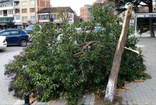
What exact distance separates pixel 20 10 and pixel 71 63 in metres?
74.6

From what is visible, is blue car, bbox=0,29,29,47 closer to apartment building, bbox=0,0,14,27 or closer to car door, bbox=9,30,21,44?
car door, bbox=9,30,21,44

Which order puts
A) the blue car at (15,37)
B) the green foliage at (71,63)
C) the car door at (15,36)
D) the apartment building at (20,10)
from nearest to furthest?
the green foliage at (71,63) < the blue car at (15,37) < the car door at (15,36) < the apartment building at (20,10)

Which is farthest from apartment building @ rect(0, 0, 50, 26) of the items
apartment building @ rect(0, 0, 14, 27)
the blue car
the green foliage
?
the green foliage

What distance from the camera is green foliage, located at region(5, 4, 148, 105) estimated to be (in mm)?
4848

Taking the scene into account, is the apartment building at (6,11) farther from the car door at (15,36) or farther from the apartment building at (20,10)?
the car door at (15,36)

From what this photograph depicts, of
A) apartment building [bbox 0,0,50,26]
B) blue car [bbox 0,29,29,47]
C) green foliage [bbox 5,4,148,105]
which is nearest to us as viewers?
green foliage [bbox 5,4,148,105]

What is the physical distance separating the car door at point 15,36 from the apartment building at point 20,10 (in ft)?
179

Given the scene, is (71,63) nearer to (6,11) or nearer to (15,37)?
(15,37)

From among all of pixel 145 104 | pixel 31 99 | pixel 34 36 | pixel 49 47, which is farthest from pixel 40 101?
pixel 145 104

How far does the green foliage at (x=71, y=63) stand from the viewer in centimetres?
485

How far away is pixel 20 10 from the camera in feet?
244

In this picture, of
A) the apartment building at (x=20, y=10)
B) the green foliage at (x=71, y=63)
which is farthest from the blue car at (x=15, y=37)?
the apartment building at (x=20, y=10)

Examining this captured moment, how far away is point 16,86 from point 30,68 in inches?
26.5

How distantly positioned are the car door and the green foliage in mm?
10906
